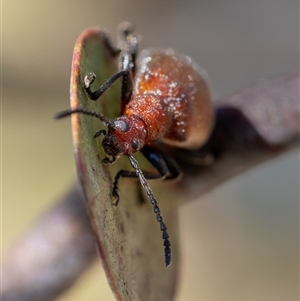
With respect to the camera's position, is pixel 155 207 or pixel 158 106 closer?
pixel 155 207

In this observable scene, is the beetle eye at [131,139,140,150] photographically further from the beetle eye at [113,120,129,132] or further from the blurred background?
the blurred background

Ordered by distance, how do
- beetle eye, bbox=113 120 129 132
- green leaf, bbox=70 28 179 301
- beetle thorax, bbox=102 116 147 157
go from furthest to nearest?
beetle eye, bbox=113 120 129 132 → beetle thorax, bbox=102 116 147 157 → green leaf, bbox=70 28 179 301

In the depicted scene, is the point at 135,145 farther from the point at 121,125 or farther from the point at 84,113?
the point at 84,113

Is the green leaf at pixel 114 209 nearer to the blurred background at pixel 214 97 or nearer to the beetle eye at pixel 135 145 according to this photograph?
the beetle eye at pixel 135 145

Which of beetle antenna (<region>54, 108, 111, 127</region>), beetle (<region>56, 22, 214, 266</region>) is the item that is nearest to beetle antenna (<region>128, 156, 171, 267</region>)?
beetle (<region>56, 22, 214, 266</region>)

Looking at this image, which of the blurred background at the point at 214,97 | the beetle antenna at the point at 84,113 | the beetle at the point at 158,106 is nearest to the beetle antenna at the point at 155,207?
the beetle at the point at 158,106

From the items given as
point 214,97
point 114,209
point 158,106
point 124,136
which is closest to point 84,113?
point 114,209
